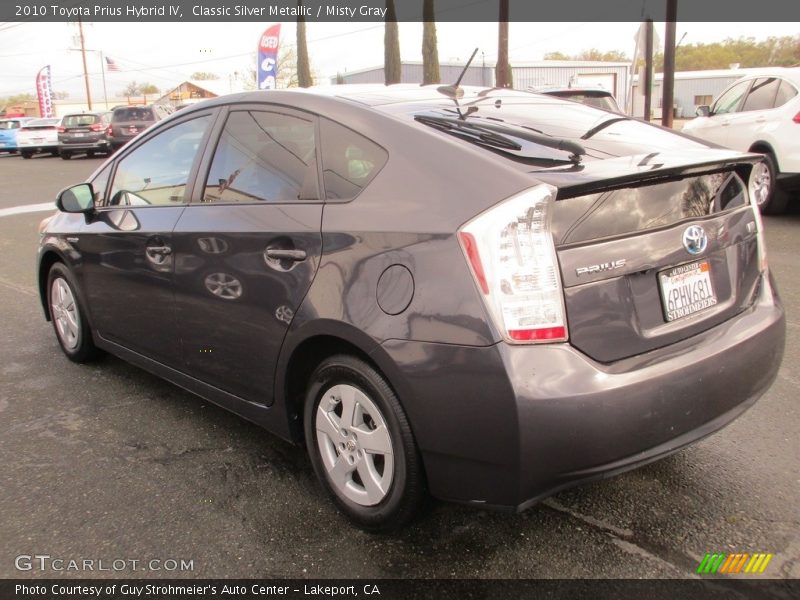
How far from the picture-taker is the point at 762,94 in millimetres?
9250

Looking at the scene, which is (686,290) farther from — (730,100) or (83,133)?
(83,133)

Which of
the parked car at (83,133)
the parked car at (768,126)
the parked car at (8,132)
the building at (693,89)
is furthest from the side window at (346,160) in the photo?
the building at (693,89)

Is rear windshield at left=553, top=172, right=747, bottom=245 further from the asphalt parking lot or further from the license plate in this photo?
the asphalt parking lot

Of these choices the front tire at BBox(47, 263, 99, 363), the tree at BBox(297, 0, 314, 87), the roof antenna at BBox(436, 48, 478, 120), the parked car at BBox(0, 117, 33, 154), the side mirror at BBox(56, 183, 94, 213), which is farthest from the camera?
the tree at BBox(297, 0, 314, 87)

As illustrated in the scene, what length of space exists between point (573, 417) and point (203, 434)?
2.09 metres

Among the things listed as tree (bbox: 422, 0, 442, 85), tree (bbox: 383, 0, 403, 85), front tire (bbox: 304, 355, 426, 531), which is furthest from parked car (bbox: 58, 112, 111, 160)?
front tire (bbox: 304, 355, 426, 531)

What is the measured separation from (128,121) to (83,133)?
2176mm

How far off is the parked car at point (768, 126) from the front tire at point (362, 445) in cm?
768

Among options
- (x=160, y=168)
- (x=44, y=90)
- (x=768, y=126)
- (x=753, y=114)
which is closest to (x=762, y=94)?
(x=753, y=114)

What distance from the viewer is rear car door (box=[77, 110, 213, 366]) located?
339cm

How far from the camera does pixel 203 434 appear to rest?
3.50 meters

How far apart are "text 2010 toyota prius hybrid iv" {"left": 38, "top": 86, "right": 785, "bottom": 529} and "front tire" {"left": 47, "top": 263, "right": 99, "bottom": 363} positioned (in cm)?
134

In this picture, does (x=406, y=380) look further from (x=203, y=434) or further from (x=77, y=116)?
(x=77, y=116)
